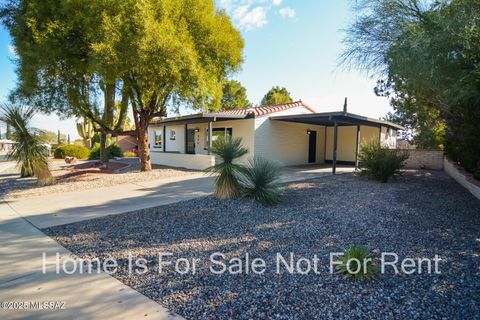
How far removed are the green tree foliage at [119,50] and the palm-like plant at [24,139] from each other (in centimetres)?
114

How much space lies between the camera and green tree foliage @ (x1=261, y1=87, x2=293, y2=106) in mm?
31422

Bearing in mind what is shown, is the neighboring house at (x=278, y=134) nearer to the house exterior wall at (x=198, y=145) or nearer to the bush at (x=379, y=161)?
the house exterior wall at (x=198, y=145)

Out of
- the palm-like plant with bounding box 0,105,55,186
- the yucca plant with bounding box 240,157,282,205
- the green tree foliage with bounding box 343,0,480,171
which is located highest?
the green tree foliage with bounding box 343,0,480,171

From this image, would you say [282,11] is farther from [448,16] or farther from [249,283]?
[249,283]

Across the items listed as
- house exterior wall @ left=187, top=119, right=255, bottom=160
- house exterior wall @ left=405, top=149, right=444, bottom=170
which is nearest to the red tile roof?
house exterior wall @ left=187, top=119, right=255, bottom=160

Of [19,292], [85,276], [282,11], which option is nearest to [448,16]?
[282,11]

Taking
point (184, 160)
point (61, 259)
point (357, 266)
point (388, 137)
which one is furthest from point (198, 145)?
point (357, 266)

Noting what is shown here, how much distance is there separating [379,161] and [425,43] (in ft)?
17.8

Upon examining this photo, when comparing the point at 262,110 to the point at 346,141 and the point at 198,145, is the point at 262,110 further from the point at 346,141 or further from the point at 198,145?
the point at 346,141

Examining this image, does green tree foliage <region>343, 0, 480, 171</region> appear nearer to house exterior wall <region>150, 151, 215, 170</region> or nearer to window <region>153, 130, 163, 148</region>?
house exterior wall <region>150, 151, 215, 170</region>

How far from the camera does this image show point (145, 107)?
11547 millimetres

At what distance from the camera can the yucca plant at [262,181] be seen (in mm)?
6293

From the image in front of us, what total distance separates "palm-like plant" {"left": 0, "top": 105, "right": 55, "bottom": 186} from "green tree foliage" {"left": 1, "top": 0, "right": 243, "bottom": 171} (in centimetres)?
114

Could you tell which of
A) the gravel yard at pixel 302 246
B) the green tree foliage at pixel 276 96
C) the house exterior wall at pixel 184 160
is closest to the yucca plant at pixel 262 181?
the gravel yard at pixel 302 246
